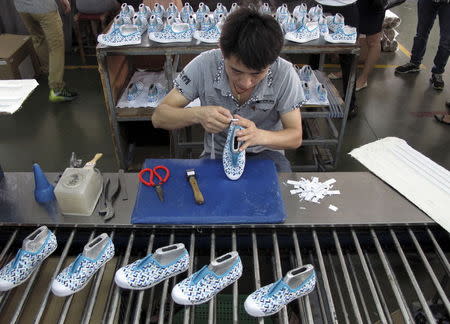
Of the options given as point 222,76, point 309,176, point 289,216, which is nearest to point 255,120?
point 222,76

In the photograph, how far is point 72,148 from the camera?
343 cm

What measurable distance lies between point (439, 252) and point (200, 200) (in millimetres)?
915

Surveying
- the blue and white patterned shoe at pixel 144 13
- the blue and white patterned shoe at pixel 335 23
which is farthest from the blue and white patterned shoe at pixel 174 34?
the blue and white patterned shoe at pixel 335 23

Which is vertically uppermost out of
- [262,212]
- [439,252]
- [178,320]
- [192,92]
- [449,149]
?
[192,92]

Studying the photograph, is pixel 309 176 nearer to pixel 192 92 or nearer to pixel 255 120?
pixel 255 120

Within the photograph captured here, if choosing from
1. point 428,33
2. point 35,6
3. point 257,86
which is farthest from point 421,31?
point 35,6

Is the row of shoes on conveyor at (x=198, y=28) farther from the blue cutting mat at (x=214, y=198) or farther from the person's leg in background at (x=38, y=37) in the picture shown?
the person's leg in background at (x=38, y=37)

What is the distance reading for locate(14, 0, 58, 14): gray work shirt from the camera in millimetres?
3676

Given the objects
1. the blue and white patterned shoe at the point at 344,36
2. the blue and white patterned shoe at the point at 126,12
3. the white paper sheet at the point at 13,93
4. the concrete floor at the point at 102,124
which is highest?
the white paper sheet at the point at 13,93

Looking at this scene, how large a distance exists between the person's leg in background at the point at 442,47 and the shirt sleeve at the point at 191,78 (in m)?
3.34

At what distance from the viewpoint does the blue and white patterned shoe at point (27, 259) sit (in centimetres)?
126

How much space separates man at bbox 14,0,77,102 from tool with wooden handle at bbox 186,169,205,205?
2982 millimetres

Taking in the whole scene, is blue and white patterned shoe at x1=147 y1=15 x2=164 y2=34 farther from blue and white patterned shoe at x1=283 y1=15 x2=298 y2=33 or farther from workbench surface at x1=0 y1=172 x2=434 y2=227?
workbench surface at x1=0 y1=172 x2=434 y2=227

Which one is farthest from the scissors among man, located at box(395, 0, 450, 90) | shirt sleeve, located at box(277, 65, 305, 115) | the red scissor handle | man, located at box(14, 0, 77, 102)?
man, located at box(395, 0, 450, 90)
